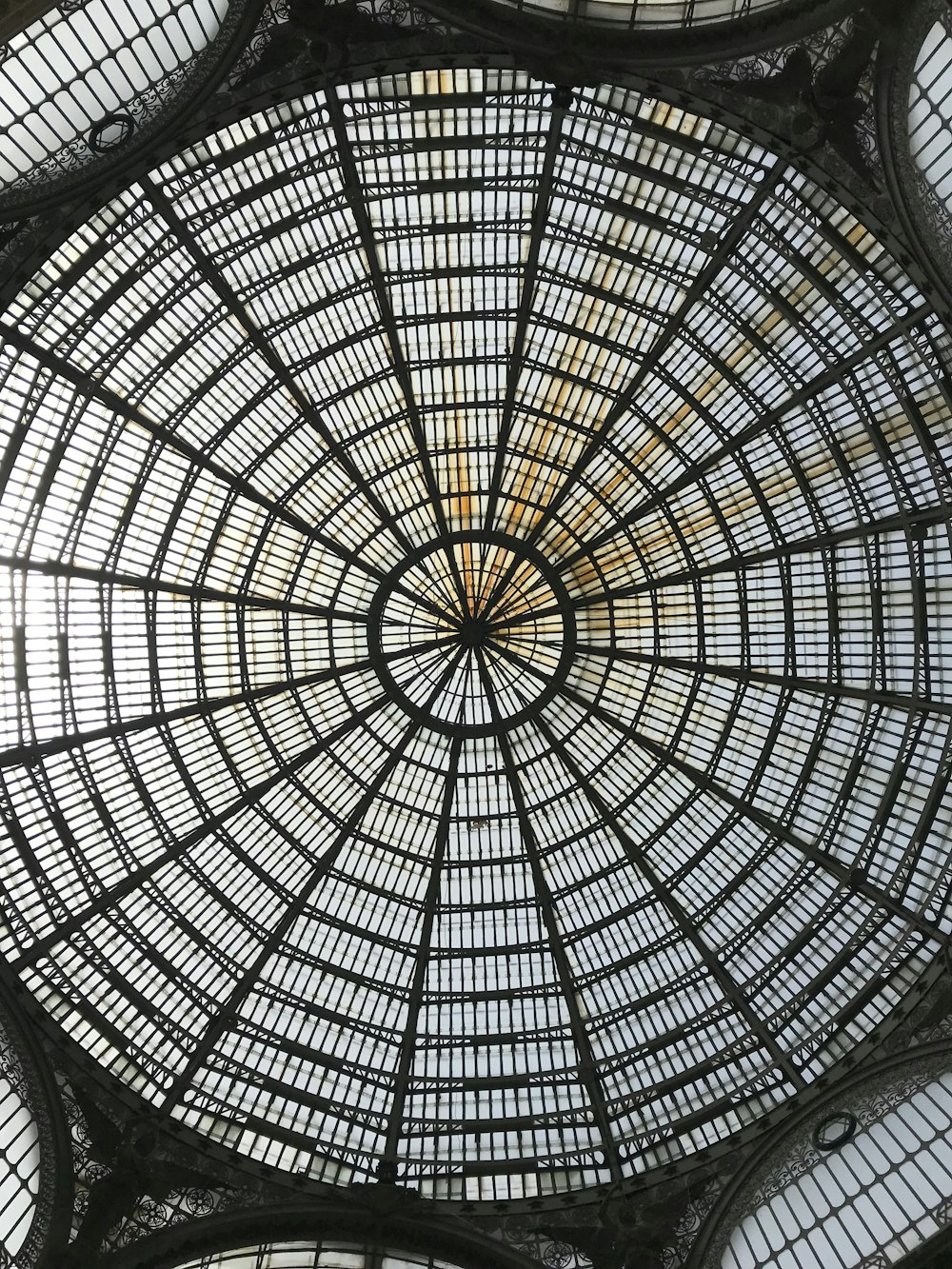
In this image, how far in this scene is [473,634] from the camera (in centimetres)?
3303

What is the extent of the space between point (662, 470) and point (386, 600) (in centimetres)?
951

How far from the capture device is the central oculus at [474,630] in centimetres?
3297

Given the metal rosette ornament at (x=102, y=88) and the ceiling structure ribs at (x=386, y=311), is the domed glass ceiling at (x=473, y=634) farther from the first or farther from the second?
the metal rosette ornament at (x=102, y=88)

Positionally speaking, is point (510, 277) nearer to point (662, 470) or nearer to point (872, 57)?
point (662, 470)

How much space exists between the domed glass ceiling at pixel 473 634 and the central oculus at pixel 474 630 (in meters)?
0.14

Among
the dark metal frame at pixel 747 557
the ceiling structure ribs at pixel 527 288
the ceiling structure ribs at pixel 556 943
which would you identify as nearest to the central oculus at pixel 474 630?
the ceiling structure ribs at pixel 556 943

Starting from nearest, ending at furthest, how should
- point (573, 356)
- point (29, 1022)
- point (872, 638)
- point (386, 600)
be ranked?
point (29, 1022) → point (872, 638) → point (573, 356) → point (386, 600)

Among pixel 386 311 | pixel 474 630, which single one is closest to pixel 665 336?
pixel 386 311

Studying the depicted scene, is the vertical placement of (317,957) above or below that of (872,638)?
below

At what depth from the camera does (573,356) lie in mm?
30000

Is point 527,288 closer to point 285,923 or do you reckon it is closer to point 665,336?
point 665,336

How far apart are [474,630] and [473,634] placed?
5.1 inches

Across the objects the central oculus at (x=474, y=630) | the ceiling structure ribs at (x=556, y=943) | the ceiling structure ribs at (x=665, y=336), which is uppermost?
→ the ceiling structure ribs at (x=665, y=336)

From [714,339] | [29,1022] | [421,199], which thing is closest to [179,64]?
[421,199]
